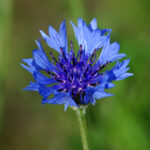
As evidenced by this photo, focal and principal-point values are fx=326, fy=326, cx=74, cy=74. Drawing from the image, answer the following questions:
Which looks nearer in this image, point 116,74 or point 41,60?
point 116,74

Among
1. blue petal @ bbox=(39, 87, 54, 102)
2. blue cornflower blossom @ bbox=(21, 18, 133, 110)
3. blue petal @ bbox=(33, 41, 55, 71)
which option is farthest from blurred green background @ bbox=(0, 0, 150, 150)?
blue petal @ bbox=(39, 87, 54, 102)

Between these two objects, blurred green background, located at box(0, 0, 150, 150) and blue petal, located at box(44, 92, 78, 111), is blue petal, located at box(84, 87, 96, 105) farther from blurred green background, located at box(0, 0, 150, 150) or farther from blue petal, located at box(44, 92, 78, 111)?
blurred green background, located at box(0, 0, 150, 150)

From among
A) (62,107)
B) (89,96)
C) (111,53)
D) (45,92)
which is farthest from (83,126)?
(62,107)

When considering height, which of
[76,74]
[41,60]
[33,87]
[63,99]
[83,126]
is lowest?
[83,126]

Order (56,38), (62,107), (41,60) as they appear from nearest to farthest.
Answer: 1. (41,60)
2. (56,38)
3. (62,107)

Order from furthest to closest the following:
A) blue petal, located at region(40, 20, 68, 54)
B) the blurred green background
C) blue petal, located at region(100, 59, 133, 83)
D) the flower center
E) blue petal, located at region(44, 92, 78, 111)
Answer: the blurred green background → blue petal, located at region(40, 20, 68, 54) → the flower center → blue petal, located at region(100, 59, 133, 83) → blue petal, located at region(44, 92, 78, 111)

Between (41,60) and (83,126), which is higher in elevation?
(41,60)

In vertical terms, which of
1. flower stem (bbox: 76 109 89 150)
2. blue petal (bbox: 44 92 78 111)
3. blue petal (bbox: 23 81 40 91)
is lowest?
flower stem (bbox: 76 109 89 150)

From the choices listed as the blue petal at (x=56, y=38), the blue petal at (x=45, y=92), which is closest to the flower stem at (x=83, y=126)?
the blue petal at (x=45, y=92)

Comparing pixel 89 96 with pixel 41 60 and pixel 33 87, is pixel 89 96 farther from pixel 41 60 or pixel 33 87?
pixel 41 60
